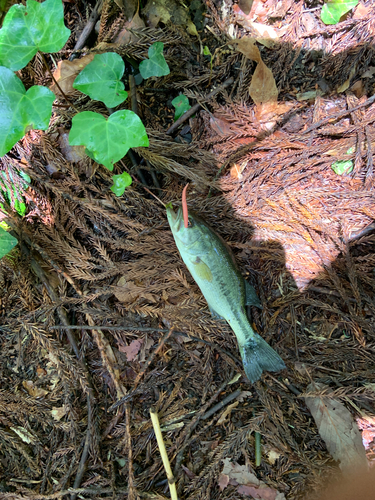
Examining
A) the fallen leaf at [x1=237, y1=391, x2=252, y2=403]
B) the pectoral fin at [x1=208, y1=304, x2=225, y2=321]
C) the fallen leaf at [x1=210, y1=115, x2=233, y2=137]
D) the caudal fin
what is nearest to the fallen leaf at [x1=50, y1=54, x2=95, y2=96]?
the fallen leaf at [x1=210, y1=115, x2=233, y2=137]

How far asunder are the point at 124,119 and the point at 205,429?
303cm

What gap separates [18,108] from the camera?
96.7 inches

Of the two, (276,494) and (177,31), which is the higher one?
(177,31)

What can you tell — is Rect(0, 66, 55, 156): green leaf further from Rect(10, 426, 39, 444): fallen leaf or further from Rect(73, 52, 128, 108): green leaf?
Rect(10, 426, 39, 444): fallen leaf

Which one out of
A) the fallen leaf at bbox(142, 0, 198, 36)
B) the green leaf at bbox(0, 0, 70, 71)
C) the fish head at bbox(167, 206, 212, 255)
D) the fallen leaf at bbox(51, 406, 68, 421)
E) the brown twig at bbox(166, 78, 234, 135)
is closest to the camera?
the green leaf at bbox(0, 0, 70, 71)

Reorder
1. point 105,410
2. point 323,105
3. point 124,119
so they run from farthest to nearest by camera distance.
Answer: point 323,105
point 105,410
point 124,119

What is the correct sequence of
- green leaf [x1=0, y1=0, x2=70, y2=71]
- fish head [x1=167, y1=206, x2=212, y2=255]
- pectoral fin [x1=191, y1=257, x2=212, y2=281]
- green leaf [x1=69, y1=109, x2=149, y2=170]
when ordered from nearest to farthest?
1. green leaf [x1=0, y1=0, x2=70, y2=71]
2. green leaf [x1=69, y1=109, x2=149, y2=170]
3. fish head [x1=167, y1=206, x2=212, y2=255]
4. pectoral fin [x1=191, y1=257, x2=212, y2=281]

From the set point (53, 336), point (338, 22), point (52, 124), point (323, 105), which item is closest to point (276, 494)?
point (53, 336)

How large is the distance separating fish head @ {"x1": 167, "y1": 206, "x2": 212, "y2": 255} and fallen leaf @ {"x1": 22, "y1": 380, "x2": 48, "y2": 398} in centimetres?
213

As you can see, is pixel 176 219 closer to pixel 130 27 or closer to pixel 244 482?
pixel 130 27

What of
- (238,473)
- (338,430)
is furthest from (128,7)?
(238,473)

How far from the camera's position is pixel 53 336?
10.3ft

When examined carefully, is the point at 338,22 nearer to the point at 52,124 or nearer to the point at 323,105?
the point at 323,105

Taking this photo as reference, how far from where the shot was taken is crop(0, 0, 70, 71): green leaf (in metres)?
2.39
